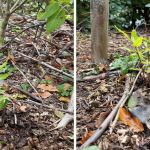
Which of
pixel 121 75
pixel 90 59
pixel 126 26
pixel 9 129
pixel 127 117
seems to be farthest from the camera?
pixel 126 26

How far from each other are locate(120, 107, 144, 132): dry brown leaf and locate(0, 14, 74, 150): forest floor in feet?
0.54

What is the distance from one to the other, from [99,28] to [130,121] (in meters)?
0.59

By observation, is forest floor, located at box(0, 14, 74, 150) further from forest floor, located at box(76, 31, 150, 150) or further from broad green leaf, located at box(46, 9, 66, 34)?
broad green leaf, located at box(46, 9, 66, 34)

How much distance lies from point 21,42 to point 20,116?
1.47 ft

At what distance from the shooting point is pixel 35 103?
22.5 inches

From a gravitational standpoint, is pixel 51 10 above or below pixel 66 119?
above

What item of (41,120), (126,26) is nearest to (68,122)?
(41,120)

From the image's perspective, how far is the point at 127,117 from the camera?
57 cm

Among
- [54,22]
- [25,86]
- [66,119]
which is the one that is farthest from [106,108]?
[54,22]

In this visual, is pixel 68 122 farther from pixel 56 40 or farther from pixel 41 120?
pixel 56 40

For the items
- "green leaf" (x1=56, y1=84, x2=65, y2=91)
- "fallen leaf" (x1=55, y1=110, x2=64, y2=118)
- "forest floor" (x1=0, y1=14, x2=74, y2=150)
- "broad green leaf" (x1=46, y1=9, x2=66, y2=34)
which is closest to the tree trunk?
→ "forest floor" (x1=0, y1=14, x2=74, y2=150)

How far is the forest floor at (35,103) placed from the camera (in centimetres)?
45

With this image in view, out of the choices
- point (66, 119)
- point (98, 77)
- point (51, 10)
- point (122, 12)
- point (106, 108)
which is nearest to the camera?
point (51, 10)

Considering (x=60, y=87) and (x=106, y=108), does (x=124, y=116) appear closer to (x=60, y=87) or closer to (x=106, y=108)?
(x=106, y=108)
